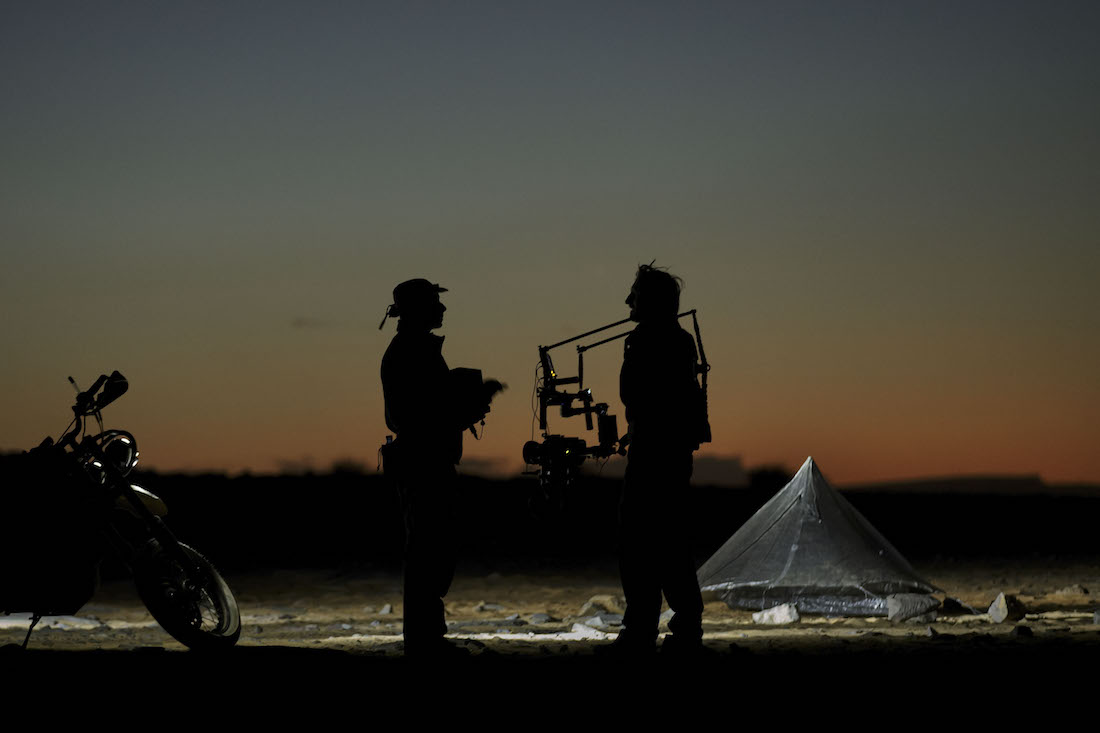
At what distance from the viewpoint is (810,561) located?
483 inches

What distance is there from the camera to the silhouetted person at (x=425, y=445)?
23.9 ft

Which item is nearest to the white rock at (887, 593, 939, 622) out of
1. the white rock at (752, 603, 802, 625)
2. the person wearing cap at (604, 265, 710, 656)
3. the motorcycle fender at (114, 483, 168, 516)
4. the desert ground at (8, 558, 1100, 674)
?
the desert ground at (8, 558, 1100, 674)

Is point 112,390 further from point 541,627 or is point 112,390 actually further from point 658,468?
point 541,627

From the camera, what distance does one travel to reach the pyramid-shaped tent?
471 inches

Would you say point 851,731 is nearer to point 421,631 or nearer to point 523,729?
point 523,729

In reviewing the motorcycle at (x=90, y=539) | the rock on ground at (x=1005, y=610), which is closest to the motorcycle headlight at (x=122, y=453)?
the motorcycle at (x=90, y=539)

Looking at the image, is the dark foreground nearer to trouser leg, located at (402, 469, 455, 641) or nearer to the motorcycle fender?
trouser leg, located at (402, 469, 455, 641)

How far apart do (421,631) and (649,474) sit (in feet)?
5.12

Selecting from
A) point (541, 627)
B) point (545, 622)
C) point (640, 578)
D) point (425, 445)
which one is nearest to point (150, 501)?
point (425, 445)

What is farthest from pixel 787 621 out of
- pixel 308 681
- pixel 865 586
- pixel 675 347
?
pixel 308 681

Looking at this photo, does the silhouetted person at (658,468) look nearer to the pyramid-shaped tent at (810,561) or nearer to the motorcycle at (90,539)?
the motorcycle at (90,539)

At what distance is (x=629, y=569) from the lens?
750 centimetres

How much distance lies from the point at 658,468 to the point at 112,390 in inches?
137

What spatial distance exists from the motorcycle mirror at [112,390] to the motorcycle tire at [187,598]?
36.7 inches
